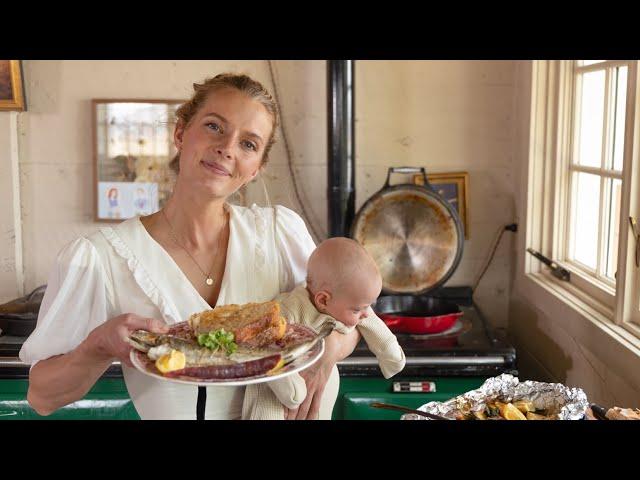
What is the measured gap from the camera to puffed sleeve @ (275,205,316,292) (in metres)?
0.89

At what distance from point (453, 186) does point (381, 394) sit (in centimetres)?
61

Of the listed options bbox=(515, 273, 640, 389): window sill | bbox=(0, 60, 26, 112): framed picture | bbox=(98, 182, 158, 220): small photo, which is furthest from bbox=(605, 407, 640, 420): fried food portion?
bbox=(0, 60, 26, 112): framed picture

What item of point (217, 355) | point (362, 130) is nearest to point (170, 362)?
point (217, 355)

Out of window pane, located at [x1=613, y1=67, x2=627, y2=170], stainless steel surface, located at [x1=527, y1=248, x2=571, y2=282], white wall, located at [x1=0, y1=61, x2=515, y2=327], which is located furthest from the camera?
white wall, located at [x1=0, y1=61, x2=515, y2=327]

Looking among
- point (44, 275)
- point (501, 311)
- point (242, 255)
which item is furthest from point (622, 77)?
point (44, 275)

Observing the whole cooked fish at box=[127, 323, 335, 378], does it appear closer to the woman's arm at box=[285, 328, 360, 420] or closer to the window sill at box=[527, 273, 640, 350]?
the woman's arm at box=[285, 328, 360, 420]

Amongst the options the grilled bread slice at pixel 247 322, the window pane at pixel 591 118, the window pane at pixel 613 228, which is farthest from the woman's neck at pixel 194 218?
the window pane at pixel 591 118

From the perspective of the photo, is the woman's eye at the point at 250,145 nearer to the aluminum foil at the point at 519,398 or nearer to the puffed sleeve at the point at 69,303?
the puffed sleeve at the point at 69,303

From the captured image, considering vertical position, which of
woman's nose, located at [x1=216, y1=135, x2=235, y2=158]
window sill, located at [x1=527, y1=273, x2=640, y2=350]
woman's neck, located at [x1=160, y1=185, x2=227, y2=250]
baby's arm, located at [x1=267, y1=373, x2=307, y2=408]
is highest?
woman's nose, located at [x1=216, y1=135, x2=235, y2=158]

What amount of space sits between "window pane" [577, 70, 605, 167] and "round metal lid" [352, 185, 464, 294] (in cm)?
32

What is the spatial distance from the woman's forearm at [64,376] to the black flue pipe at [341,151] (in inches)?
40.1

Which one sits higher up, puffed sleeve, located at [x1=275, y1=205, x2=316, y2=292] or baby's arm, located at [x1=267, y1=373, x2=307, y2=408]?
puffed sleeve, located at [x1=275, y1=205, x2=316, y2=292]

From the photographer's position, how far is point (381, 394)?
1.54m

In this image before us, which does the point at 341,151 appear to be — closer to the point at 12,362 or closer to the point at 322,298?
the point at 12,362
